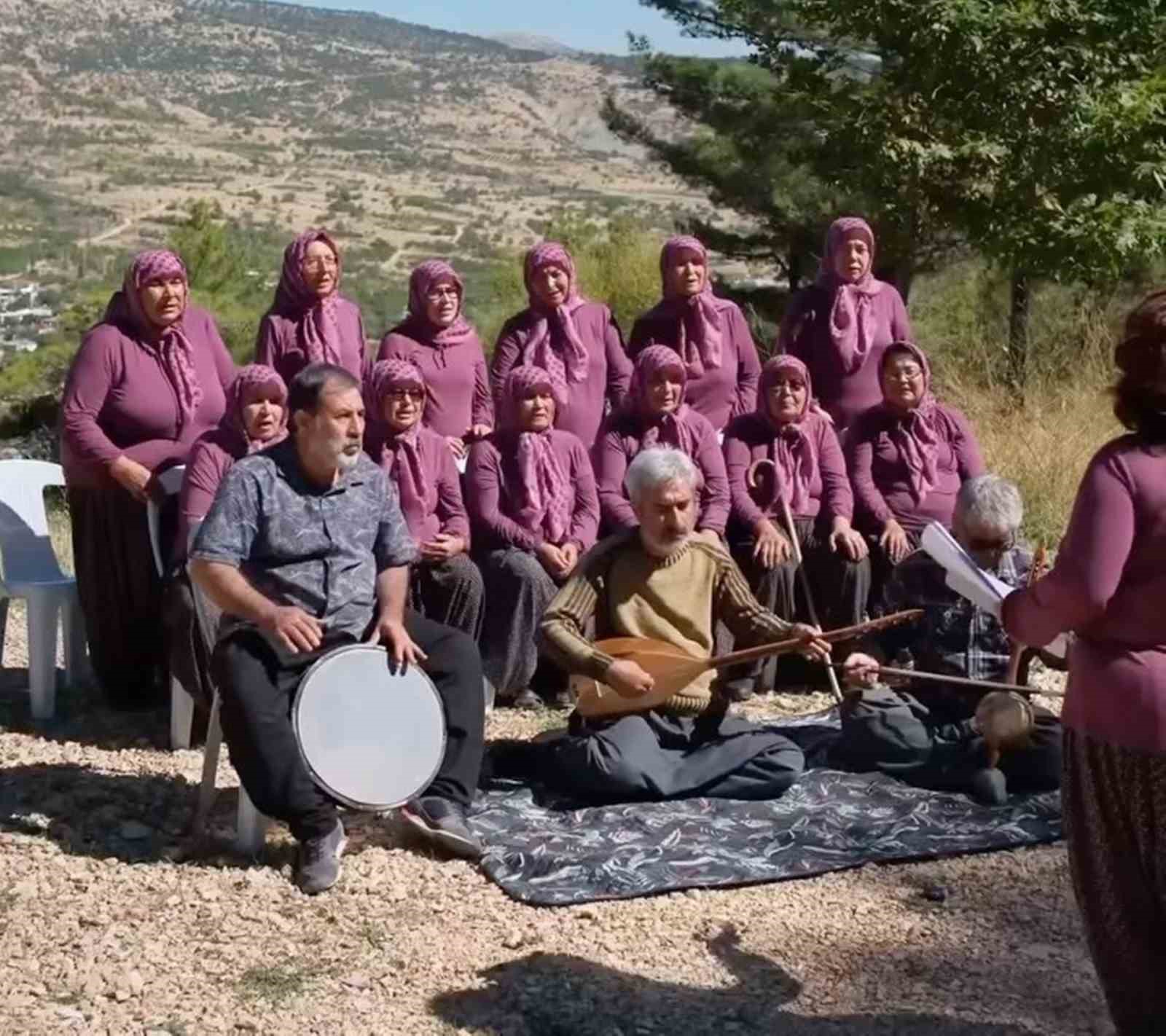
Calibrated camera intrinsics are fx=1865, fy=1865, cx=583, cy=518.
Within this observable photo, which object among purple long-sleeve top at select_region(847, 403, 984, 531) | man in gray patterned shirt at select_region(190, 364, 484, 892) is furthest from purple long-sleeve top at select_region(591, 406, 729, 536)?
man in gray patterned shirt at select_region(190, 364, 484, 892)

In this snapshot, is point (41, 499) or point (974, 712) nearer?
point (974, 712)

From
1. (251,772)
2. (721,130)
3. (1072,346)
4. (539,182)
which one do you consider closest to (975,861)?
(251,772)

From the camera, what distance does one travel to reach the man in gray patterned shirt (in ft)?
15.5

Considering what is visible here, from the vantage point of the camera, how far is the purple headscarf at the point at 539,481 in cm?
648

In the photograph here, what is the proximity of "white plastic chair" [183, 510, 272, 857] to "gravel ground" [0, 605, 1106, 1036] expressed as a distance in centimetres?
6

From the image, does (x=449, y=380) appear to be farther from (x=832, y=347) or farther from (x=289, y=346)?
(x=832, y=347)

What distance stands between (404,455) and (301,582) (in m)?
1.48

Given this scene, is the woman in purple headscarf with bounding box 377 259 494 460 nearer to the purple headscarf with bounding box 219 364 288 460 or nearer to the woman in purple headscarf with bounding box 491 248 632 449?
the woman in purple headscarf with bounding box 491 248 632 449

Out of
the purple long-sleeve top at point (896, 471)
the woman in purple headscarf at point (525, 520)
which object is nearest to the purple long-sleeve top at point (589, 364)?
the woman in purple headscarf at point (525, 520)

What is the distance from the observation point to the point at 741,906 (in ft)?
15.6

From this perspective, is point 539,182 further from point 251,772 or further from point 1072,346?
point 251,772

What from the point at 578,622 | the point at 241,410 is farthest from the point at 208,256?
the point at 578,622

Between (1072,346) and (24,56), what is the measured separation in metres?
59.9

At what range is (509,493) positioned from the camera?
6.53m
